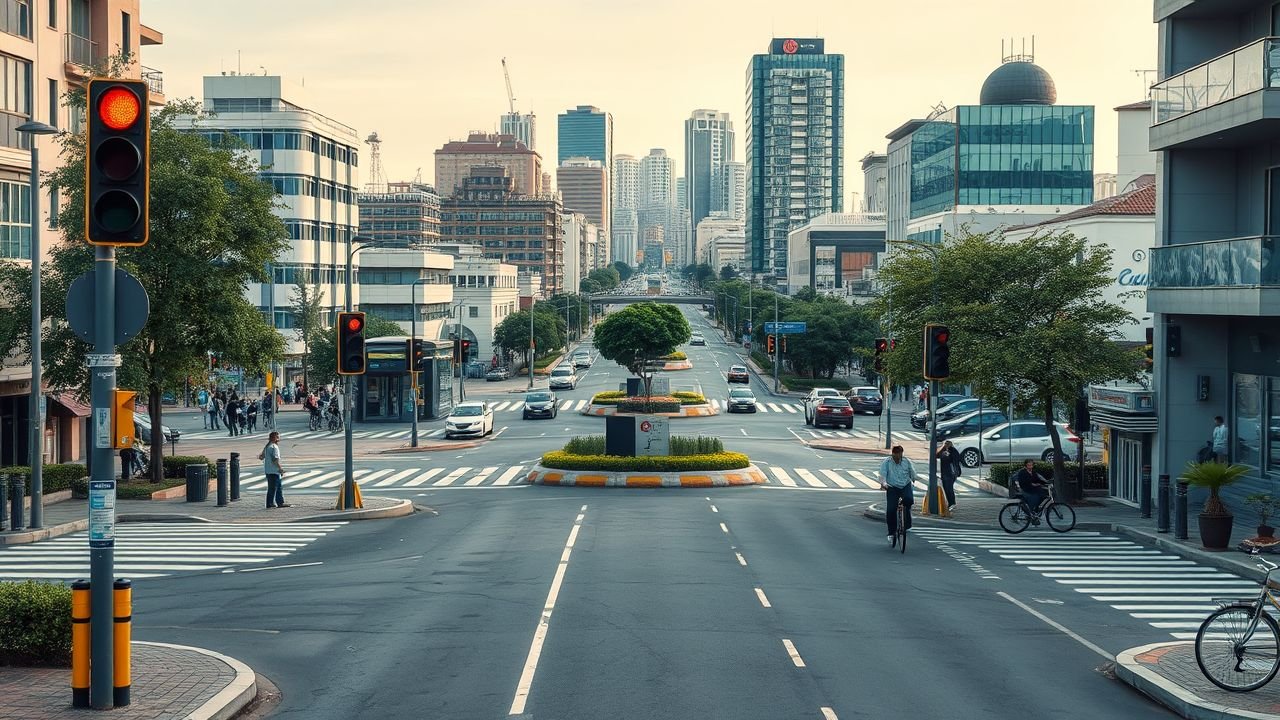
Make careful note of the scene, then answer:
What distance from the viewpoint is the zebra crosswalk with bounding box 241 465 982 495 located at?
123 ft

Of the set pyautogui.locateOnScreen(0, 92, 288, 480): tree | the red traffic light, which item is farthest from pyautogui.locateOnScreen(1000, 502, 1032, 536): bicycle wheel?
the red traffic light

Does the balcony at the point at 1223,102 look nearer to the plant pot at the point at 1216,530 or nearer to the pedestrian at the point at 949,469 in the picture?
the plant pot at the point at 1216,530

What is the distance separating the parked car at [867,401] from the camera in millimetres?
71062

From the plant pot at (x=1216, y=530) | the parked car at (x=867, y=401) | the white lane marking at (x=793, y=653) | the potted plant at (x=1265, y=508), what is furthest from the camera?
the parked car at (x=867, y=401)

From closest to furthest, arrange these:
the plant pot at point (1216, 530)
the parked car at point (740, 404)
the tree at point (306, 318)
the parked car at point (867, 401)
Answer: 1. the plant pot at point (1216, 530)
2. the parked car at point (867, 401)
3. the parked car at point (740, 404)
4. the tree at point (306, 318)

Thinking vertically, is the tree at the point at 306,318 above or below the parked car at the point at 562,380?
above

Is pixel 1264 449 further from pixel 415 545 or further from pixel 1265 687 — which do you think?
pixel 415 545

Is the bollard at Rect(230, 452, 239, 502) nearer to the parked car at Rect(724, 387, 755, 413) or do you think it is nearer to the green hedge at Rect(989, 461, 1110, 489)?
the green hedge at Rect(989, 461, 1110, 489)

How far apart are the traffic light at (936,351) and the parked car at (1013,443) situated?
1591 centimetres

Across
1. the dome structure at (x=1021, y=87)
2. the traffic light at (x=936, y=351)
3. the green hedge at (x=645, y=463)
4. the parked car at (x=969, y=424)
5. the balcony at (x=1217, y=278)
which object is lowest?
the green hedge at (x=645, y=463)

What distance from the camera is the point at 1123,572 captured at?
69.4ft

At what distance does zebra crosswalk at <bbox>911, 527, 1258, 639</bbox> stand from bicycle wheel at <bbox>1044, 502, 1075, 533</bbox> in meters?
0.31

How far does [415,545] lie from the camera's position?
23859 mm

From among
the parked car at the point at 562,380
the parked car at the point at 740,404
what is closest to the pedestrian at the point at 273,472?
the parked car at the point at 740,404
